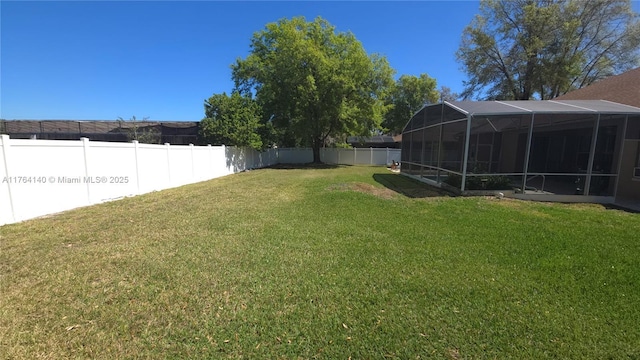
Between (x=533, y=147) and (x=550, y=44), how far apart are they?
11236 mm

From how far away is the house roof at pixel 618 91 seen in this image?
427 inches

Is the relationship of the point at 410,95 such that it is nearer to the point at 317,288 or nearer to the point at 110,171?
the point at 110,171

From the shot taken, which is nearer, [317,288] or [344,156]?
[317,288]

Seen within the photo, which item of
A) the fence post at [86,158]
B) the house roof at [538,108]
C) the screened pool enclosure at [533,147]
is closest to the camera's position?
Result: the fence post at [86,158]

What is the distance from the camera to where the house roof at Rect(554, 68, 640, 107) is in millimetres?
10841

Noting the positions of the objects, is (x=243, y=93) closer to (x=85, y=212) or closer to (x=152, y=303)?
(x=85, y=212)

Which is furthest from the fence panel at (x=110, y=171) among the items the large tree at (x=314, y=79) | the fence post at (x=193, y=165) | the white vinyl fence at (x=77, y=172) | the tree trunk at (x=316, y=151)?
the tree trunk at (x=316, y=151)

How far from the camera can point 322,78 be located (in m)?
21.5

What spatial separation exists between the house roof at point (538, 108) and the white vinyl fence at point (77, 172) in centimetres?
1024

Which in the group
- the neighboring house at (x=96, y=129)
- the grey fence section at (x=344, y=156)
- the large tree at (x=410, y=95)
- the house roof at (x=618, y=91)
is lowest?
the grey fence section at (x=344, y=156)

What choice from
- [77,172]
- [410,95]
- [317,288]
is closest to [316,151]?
[410,95]

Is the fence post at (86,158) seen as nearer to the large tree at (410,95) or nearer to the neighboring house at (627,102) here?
the neighboring house at (627,102)

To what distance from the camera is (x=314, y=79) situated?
2192 centimetres

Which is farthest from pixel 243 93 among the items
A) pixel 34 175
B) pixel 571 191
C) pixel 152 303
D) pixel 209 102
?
pixel 152 303
